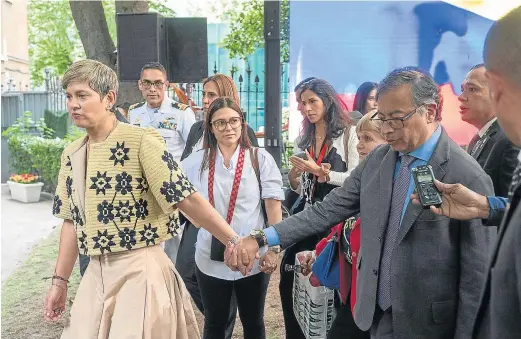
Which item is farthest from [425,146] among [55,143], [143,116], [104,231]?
[55,143]

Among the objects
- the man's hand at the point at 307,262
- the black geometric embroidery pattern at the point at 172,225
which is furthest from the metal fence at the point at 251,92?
the black geometric embroidery pattern at the point at 172,225

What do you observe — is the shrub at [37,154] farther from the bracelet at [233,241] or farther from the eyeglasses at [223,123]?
the bracelet at [233,241]

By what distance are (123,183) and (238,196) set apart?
1.21 metres

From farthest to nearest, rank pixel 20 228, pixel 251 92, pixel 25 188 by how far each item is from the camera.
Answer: pixel 251 92 < pixel 25 188 < pixel 20 228

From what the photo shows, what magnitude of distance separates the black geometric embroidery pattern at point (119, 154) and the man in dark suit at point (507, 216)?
1894mm

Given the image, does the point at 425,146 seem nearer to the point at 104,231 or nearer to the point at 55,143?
the point at 104,231

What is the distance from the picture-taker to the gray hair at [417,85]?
2.74 metres

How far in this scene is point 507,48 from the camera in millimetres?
1702

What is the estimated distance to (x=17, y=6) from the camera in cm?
3425

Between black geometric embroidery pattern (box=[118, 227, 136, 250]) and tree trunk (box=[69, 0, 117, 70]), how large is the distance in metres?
7.79

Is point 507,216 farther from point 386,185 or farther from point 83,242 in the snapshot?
point 83,242

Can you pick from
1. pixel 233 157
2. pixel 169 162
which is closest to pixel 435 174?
pixel 169 162

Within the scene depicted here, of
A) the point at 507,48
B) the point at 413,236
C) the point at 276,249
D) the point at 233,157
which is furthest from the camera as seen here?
the point at 233,157

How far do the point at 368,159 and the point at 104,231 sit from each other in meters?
1.38
